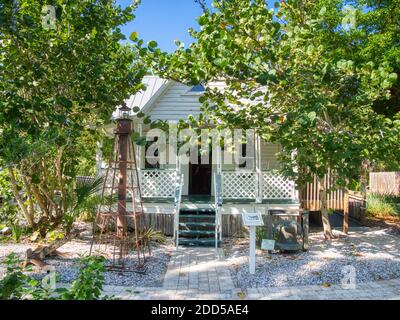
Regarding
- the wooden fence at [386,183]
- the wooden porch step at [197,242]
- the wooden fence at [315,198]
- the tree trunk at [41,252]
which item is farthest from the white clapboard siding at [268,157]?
the wooden fence at [386,183]

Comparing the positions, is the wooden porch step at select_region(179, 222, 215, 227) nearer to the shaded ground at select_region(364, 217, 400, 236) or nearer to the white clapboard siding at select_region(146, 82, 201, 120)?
the white clapboard siding at select_region(146, 82, 201, 120)

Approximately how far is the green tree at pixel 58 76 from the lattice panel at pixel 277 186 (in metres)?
4.96

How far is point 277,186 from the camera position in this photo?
10305 mm

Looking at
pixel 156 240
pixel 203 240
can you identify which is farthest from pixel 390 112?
pixel 156 240

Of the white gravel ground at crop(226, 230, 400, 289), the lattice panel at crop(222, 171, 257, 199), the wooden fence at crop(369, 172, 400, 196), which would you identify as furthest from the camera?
the wooden fence at crop(369, 172, 400, 196)

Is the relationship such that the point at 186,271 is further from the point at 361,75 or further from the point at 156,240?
the point at 361,75

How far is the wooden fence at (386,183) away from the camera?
699 inches

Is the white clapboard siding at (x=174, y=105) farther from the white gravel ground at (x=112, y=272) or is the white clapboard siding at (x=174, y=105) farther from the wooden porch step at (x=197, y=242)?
the white gravel ground at (x=112, y=272)

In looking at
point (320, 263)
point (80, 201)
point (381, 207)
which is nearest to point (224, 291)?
point (320, 263)

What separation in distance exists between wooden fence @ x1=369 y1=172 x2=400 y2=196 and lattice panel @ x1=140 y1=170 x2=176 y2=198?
11795mm

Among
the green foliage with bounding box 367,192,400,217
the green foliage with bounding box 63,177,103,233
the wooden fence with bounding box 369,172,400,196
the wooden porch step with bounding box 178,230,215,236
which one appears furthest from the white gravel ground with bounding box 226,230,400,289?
the wooden fence with bounding box 369,172,400,196

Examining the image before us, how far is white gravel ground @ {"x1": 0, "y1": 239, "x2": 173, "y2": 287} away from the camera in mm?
5852

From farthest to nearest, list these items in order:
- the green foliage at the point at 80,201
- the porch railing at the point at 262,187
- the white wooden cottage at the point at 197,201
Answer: the porch railing at the point at 262,187 → the white wooden cottage at the point at 197,201 → the green foliage at the point at 80,201

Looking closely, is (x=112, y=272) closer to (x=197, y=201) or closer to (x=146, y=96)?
(x=197, y=201)
